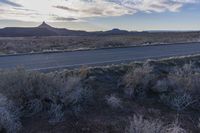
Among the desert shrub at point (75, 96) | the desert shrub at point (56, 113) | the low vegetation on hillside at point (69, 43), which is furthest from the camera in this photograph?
the low vegetation on hillside at point (69, 43)

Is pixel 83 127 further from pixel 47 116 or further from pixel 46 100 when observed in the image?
pixel 46 100

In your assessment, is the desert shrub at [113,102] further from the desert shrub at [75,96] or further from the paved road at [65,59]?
the paved road at [65,59]

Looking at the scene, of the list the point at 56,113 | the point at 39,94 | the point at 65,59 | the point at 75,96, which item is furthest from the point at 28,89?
Result: the point at 65,59

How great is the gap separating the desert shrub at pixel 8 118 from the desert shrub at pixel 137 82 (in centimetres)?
442

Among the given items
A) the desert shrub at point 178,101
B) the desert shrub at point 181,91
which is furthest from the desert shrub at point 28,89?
the desert shrub at point 181,91

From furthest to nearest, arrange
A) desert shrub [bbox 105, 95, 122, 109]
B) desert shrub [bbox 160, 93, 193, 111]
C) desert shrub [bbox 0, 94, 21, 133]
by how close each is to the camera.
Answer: desert shrub [bbox 160, 93, 193, 111], desert shrub [bbox 105, 95, 122, 109], desert shrub [bbox 0, 94, 21, 133]

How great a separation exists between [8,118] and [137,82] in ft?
18.1

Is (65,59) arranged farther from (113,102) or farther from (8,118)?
(8,118)

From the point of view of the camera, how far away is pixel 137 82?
12.3 m

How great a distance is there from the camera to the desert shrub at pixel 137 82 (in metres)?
12.0

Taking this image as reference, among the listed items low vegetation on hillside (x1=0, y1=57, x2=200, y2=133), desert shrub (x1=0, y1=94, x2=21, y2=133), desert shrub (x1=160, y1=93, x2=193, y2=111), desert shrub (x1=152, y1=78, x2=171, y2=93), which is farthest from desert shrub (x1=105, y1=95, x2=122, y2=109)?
desert shrub (x1=0, y1=94, x2=21, y2=133)

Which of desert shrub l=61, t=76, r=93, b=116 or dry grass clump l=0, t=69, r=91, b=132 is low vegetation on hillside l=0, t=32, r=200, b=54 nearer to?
desert shrub l=61, t=76, r=93, b=116

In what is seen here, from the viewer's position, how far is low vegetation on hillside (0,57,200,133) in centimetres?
873

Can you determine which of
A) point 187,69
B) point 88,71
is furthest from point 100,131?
point 187,69
